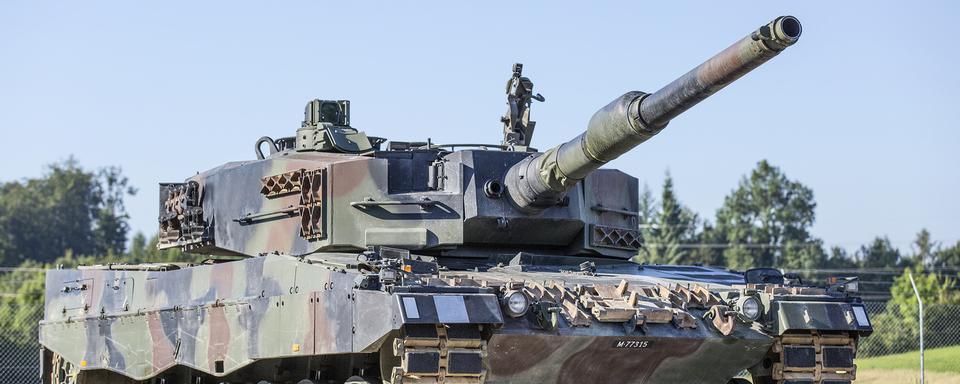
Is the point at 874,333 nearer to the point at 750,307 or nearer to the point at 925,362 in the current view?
the point at 925,362

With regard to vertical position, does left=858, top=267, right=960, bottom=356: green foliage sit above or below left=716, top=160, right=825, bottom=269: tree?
below

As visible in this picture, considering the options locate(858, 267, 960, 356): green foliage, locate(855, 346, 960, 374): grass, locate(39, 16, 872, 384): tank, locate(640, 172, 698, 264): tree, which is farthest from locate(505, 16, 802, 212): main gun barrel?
locate(640, 172, 698, 264): tree

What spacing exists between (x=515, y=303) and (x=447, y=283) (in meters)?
0.64

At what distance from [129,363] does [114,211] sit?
51922mm

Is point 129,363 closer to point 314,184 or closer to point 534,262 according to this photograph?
point 314,184

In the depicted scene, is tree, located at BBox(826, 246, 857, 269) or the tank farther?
tree, located at BBox(826, 246, 857, 269)

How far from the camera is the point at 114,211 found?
69.8 metres

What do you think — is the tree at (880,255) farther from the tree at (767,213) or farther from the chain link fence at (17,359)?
the chain link fence at (17,359)

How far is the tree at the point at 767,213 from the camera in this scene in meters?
68.7

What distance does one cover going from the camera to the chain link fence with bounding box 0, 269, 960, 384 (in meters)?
27.4

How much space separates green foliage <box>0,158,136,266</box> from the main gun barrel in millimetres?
50962

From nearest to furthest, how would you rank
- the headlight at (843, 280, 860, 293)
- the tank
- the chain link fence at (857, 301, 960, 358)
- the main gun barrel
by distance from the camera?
the main gun barrel → the tank → the headlight at (843, 280, 860, 293) → the chain link fence at (857, 301, 960, 358)

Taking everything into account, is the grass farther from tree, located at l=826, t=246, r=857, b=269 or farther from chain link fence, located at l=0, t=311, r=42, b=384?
tree, located at l=826, t=246, r=857, b=269

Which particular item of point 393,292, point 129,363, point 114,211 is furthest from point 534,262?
point 114,211
